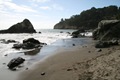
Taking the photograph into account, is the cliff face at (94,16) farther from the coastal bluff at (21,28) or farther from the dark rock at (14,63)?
the dark rock at (14,63)

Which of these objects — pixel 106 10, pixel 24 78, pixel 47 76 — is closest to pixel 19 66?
pixel 24 78

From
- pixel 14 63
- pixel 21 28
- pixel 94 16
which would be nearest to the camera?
pixel 14 63

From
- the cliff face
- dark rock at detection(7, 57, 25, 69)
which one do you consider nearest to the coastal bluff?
the cliff face

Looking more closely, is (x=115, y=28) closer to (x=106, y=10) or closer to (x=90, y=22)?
(x=90, y=22)

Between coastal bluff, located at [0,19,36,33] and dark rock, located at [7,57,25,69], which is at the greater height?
coastal bluff, located at [0,19,36,33]

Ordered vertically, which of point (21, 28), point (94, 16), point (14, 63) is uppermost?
point (94, 16)

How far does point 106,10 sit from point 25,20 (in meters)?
78.4

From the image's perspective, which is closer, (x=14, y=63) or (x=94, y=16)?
(x=14, y=63)

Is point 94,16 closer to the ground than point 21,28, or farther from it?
farther from it

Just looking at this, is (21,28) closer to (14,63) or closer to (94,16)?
(94,16)

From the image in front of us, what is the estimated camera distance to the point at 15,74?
1222cm

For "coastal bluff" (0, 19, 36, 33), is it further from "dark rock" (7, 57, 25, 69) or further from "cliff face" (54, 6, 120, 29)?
"dark rock" (7, 57, 25, 69)

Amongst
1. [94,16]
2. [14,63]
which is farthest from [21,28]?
[14,63]

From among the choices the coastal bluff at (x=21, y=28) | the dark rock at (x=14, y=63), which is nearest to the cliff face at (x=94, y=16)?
the coastal bluff at (x=21, y=28)
